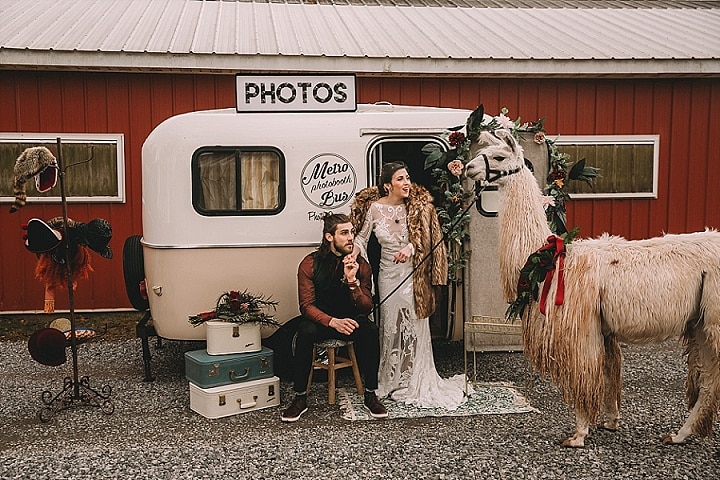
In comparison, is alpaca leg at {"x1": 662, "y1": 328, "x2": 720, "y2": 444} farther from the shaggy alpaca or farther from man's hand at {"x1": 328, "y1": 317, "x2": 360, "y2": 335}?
man's hand at {"x1": 328, "y1": 317, "x2": 360, "y2": 335}

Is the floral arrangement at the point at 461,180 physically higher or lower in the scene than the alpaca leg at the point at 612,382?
higher

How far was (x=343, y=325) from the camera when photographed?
591cm

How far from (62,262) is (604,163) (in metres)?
6.77

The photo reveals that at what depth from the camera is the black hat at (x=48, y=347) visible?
6031 millimetres

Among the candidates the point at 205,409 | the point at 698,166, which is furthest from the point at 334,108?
the point at 698,166

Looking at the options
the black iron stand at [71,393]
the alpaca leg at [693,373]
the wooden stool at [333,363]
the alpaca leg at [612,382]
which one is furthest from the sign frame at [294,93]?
the alpaca leg at [693,373]

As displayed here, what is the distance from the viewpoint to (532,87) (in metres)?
9.97

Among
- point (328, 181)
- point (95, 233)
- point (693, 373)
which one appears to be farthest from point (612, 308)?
point (95, 233)

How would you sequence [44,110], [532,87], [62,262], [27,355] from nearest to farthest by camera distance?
[62,262]
[27,355]
[44,110]
[532,87]

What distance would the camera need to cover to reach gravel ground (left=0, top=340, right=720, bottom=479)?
4.94 metres

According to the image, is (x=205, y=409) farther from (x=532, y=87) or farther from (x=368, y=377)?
(x=532, y=87)

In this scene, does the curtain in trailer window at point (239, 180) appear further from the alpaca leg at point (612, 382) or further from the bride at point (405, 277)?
the alpaca leg at point (612, 382)

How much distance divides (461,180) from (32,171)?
345 cm

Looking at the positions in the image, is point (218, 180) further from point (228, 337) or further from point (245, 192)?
point (228, 337)
